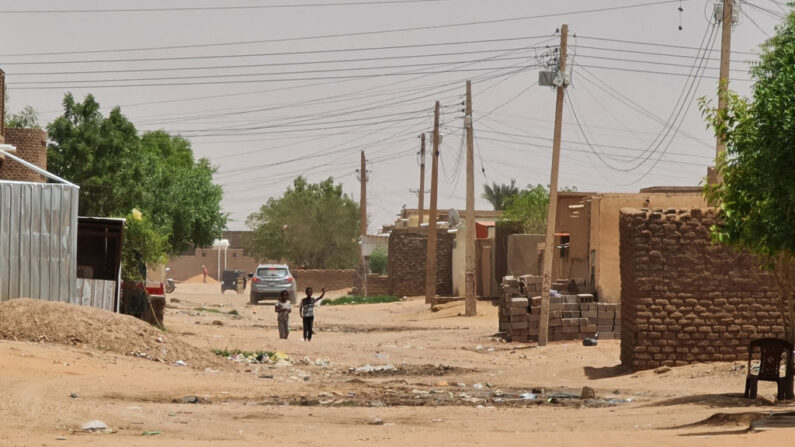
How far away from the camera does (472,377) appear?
72.8 feet

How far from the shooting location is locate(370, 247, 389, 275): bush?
86.6 meters

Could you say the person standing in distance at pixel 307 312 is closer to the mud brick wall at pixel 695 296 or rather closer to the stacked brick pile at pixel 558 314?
the stacked brick pile at pixel 558 314

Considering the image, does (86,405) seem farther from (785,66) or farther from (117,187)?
(117,187)

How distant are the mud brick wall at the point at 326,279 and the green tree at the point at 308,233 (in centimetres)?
1966

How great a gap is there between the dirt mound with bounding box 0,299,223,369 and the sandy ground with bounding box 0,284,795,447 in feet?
1.15

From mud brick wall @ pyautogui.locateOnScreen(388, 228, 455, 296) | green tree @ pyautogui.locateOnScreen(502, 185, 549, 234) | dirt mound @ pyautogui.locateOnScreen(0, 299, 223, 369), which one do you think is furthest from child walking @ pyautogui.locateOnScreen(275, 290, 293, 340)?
mud brick wall @ pyautogui.locateOnScreen(388, 228, 455, 296)

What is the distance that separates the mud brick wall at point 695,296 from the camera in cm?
2097

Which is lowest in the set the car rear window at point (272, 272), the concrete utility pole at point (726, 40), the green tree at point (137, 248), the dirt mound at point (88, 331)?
the dirt mound at point (88, 331)

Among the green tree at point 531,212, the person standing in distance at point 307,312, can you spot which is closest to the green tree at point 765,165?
the person standing in distance at point 307,312

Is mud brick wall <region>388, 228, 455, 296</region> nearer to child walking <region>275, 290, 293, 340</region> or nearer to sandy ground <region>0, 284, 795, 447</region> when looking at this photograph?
sandy ground <region>0, 284, 795, 447</region>

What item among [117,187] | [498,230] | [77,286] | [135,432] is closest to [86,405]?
[135,432]

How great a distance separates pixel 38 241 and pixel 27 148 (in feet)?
45.0

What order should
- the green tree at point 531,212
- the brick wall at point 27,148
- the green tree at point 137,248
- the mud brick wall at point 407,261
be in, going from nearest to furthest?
1. the green tree at point 137,248
2. the brick wall at point 27,148
3. the green tree at point 531,212
4. the mud brick wall at point 407,261

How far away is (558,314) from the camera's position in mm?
29000
